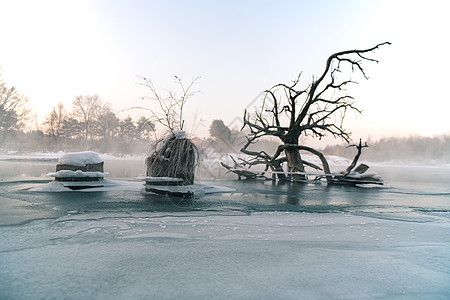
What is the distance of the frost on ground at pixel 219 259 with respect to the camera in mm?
1982

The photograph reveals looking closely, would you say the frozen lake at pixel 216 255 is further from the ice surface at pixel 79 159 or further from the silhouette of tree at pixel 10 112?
the silhouette of tree at pixel 10 112

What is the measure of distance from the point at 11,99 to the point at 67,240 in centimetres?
4325

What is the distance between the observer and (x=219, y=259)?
2.59 m

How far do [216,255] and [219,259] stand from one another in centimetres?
11

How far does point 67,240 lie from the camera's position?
3020mm

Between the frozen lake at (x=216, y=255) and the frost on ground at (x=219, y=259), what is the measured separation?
1 cm

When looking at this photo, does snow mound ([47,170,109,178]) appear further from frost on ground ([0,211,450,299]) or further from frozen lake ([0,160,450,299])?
frost on ground ([0,211,450,299])

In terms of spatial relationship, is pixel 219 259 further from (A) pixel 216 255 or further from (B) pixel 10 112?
(B) pixel 10 112

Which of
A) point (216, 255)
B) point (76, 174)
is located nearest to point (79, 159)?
point (76, 174)

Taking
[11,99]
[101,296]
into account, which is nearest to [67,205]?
[101,296]

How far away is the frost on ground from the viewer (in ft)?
6.50

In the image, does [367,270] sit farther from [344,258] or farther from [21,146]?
[21,146]

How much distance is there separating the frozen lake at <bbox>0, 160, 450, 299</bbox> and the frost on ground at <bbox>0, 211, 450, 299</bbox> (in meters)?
0.01

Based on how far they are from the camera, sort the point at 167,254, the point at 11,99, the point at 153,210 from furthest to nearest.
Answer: the point at 11,99, the point at 153,210, the point at 167,254
